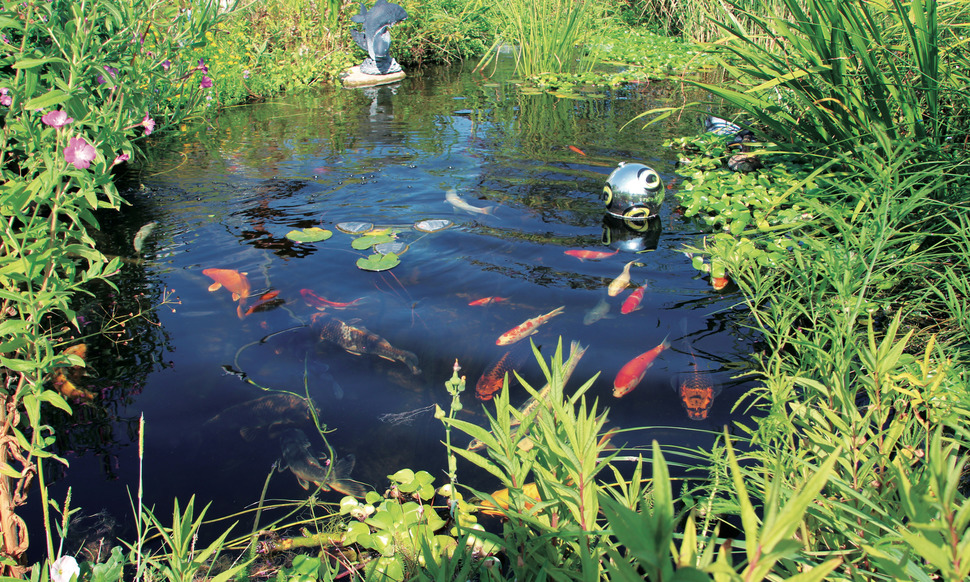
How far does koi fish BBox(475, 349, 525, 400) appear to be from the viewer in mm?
2421

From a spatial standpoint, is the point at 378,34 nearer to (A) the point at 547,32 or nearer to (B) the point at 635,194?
(A) the point at 547,32

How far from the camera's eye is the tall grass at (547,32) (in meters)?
7.86

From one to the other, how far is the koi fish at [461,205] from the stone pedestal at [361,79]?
4896 millimetres

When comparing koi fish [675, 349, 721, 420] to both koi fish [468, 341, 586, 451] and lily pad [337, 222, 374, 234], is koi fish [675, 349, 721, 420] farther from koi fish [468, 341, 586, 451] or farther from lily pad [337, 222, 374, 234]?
lily pad [337, 222, 374, 234]

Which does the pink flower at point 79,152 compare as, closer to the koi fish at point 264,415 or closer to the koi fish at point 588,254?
the koi fish at point 264,415

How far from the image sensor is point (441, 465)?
2064mm

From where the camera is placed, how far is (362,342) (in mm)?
2666

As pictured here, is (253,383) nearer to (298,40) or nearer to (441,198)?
(441,198)

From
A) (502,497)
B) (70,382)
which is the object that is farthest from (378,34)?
(502,497)

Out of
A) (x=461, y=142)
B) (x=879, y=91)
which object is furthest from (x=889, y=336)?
(x=461, y=142)

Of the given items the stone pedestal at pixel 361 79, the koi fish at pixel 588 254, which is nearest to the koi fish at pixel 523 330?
the koi fish at pixel 588 254

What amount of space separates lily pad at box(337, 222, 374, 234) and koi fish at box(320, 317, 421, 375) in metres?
1.11

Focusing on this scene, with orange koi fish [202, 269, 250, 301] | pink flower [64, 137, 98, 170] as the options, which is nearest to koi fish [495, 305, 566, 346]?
orange koi fish [202, 269, 250, 301]

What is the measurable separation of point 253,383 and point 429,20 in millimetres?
9187
